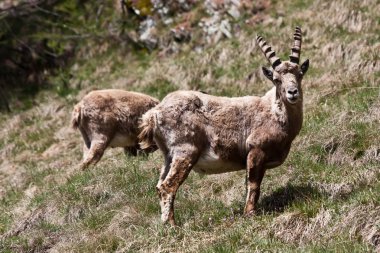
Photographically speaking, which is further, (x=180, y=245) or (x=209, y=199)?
(x=209, y=199)

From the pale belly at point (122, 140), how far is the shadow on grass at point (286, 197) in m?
4.85

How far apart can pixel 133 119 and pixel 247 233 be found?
6181mm

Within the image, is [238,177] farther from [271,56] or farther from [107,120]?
[107,120]

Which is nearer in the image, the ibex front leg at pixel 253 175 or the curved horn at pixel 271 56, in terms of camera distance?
the ibex front leg at pixel 253 175

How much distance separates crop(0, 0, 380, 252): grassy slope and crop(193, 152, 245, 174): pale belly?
58cm

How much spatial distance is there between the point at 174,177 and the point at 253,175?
3.45 ft

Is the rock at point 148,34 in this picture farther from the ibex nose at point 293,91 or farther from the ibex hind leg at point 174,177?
the ibex nose at point 293,91

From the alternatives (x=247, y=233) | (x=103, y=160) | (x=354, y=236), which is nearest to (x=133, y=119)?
(x=103, y=160)

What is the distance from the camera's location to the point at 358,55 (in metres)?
14.0

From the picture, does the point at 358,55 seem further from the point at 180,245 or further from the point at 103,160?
the point at 180,245

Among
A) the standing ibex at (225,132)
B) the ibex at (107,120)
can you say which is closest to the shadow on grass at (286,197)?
the standing ibex at (225,132)

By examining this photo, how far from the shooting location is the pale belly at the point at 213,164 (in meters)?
8.29

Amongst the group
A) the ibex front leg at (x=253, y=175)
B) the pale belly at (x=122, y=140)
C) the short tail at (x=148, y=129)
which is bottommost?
the pale belly at (x=122, y=140)

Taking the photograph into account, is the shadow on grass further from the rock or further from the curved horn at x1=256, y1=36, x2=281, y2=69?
the rock
